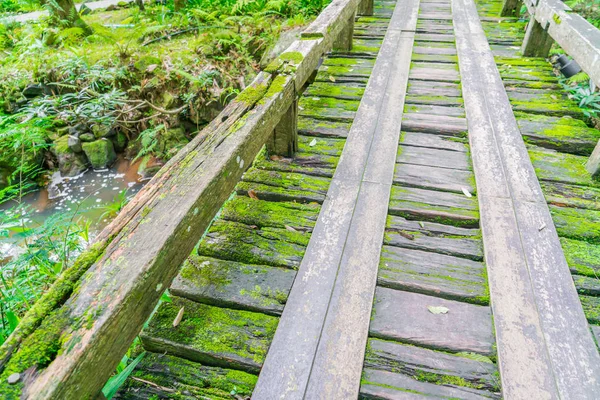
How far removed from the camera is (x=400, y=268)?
2033mm

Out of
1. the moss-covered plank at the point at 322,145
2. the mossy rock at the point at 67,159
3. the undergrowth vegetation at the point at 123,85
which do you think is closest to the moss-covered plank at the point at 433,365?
the moss-covered plank at the point at 322,145

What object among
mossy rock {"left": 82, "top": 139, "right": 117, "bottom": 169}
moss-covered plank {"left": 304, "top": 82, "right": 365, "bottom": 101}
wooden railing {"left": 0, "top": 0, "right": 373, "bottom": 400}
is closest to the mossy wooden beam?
wooden railing {"left": 0, "top": 0, "right": 373, "bottom": 400}

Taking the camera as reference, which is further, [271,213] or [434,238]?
[271,213]

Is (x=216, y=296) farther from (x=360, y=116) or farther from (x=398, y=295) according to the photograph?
(x=360, y=116)

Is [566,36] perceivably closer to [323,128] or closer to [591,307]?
[323,128]

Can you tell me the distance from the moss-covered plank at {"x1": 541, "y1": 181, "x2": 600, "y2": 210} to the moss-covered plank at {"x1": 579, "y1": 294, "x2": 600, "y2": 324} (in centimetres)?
83

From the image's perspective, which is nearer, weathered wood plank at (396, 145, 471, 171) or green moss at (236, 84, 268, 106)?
green moss at (236, 84, 268, 106)

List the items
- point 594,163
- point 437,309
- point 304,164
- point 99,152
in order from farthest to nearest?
1. point 99,152
2. point 304,164
3. point 594,163
4. point 437,309

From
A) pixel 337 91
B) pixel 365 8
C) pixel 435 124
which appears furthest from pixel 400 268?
pixel 365 8

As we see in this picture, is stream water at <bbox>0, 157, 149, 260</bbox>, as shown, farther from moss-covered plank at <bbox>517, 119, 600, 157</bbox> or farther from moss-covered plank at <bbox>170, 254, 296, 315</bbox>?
moss-covered plank at <bbox>517, 119, 600, 157</bbox>

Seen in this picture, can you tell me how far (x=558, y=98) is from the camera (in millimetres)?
3678

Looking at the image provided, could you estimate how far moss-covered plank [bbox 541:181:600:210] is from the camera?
245 cm

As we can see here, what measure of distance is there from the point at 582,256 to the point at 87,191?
7.07 meters

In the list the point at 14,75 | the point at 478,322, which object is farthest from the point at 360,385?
the point at 14,75
